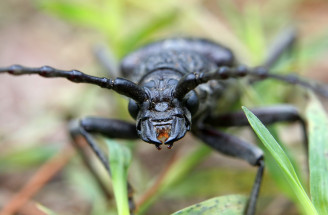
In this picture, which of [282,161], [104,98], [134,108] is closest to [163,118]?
[134,108]

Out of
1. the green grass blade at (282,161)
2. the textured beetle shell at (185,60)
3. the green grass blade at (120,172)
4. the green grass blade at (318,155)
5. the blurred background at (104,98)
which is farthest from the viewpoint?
the blurred background at (104,98)

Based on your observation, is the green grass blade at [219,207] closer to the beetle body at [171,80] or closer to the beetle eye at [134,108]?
the beetle body at [171,80]

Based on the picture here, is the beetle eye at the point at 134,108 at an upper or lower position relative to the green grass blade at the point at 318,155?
upper

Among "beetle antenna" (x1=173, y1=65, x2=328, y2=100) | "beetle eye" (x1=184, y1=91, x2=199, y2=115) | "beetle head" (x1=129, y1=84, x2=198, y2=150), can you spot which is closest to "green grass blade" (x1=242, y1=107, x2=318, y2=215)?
"beetle antenna" (x1=173, y1=65, x2=328, y2=100)

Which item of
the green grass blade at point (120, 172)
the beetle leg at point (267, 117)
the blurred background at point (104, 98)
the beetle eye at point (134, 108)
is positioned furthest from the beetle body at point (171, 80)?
the blurred background at point (104, 98)

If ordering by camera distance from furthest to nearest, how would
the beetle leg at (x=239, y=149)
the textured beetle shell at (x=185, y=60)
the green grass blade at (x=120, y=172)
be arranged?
the textured beetle shell at (x=185, y=60), the beetle leg at (x=239, y=149), the green grass blade at (x=120, y=172)

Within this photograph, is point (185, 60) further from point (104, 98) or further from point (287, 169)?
point (104, 98)

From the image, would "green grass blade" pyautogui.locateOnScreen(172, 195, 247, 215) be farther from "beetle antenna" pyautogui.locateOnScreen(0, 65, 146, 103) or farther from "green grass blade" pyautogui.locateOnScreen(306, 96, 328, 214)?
"beetle antenna" pyautogui.locateOnScreen(0, 65, 146, 103)

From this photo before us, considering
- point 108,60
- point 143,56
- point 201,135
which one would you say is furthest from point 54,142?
point 201,135
